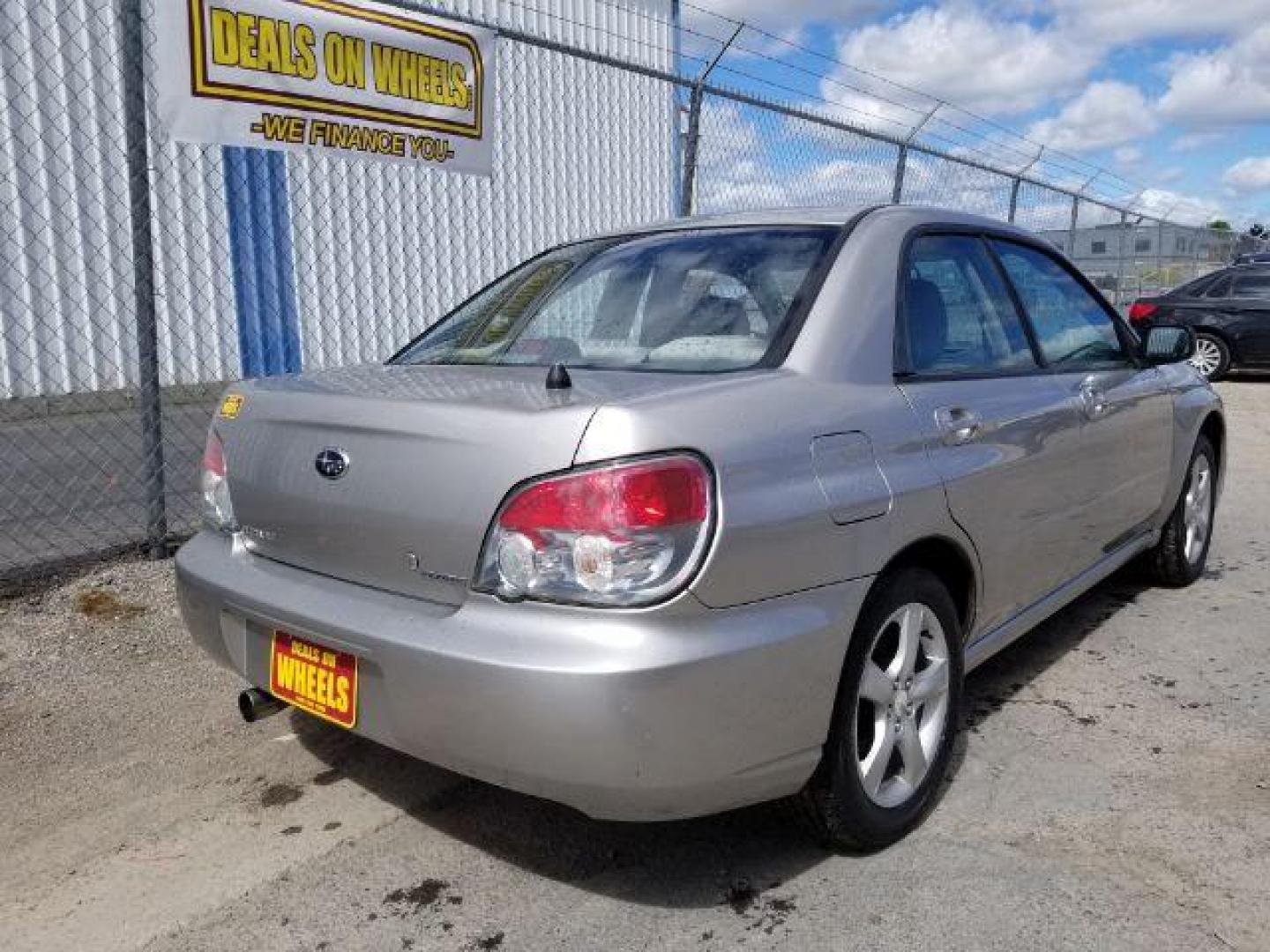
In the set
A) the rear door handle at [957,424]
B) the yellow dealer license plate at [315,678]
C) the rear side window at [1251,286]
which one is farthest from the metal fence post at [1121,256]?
the yellow dealer license plate at [315,678]

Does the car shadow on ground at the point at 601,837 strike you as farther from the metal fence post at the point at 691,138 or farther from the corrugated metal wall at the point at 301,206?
the corrugated metal wall at the point at 301,206

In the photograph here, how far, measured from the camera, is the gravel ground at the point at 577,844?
2312 millimetres

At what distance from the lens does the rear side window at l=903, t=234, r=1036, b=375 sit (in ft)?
9.42

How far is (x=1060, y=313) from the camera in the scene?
12.4 ft

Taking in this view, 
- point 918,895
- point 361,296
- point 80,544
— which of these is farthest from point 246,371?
point 918,895

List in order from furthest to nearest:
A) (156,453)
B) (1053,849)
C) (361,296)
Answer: (361,296) < (156,453) < (1053,849)

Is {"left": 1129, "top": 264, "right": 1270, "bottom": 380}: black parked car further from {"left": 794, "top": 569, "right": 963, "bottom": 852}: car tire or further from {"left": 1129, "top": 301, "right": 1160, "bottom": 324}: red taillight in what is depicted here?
{"left": 794, "top": 569, "right": 963, "bottom": 852}: car tire

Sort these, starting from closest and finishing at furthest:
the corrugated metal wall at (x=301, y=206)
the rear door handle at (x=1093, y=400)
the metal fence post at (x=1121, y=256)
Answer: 1. the rear door handle at (x=1093, y=400)
2. the corrugated metal wall at (x=301, y=206)
3. the metal fence post at (x=1121, y=256)

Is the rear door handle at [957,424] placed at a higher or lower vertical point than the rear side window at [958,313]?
lower

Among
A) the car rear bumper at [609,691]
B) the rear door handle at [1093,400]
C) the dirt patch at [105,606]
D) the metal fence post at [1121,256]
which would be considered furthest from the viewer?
the metal fence post at [1121,256]

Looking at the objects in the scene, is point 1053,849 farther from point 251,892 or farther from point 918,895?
point 251,892

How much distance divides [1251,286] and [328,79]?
12.6m

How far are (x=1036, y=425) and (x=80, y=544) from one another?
→ 13.2ft

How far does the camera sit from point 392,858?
8.53 ft
